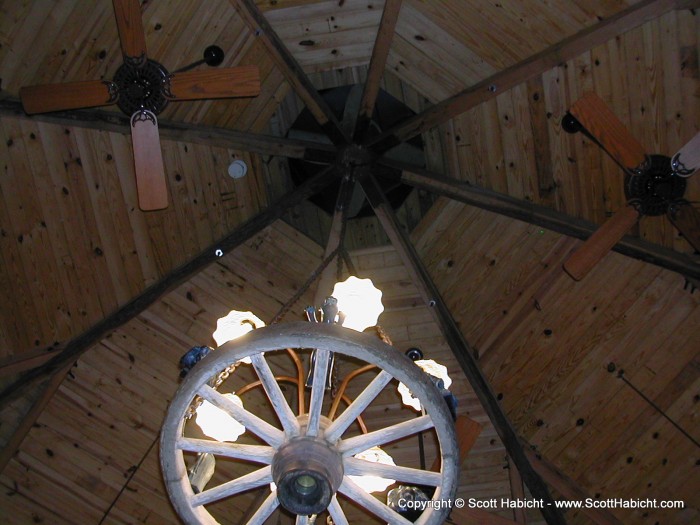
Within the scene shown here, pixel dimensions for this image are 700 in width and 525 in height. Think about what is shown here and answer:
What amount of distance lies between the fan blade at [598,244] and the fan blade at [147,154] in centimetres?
310

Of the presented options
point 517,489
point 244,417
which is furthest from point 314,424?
point 517,489

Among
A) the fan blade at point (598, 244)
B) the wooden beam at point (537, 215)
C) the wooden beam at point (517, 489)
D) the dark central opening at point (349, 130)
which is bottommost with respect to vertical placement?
the wooden beam at point (517, 489)

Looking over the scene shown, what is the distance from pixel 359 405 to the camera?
12.0ft

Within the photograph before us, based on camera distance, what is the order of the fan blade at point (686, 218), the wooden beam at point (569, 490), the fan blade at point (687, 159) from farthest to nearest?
the wooden beam at point (569, 490)
the fan blade at point (686, 218)
the fan blade at point (687, 159)

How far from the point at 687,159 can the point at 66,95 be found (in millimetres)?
4579

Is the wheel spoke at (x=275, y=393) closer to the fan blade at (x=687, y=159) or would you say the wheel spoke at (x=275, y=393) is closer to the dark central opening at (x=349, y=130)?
the fan blade at (x=687, y=159)

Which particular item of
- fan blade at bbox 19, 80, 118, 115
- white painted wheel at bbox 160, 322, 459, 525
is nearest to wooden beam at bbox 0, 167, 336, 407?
fan blade at bbox 19, 80, 118, 115

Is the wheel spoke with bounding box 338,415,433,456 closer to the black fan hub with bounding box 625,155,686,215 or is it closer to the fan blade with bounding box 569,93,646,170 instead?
the fan blade with bounding box 569,93,646,170

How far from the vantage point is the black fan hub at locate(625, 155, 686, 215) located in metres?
5.76

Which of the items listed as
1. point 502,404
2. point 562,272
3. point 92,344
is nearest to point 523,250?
point 562,272

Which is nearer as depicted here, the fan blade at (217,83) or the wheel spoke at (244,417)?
the wheel spoke at (244,417)

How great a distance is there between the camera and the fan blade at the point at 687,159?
5218 millimetres

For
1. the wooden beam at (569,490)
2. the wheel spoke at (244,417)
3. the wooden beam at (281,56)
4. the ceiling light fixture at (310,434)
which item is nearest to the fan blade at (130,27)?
the wooden beam at (281,56)

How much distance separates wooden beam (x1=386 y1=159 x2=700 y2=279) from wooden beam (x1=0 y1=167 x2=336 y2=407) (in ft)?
2.52
